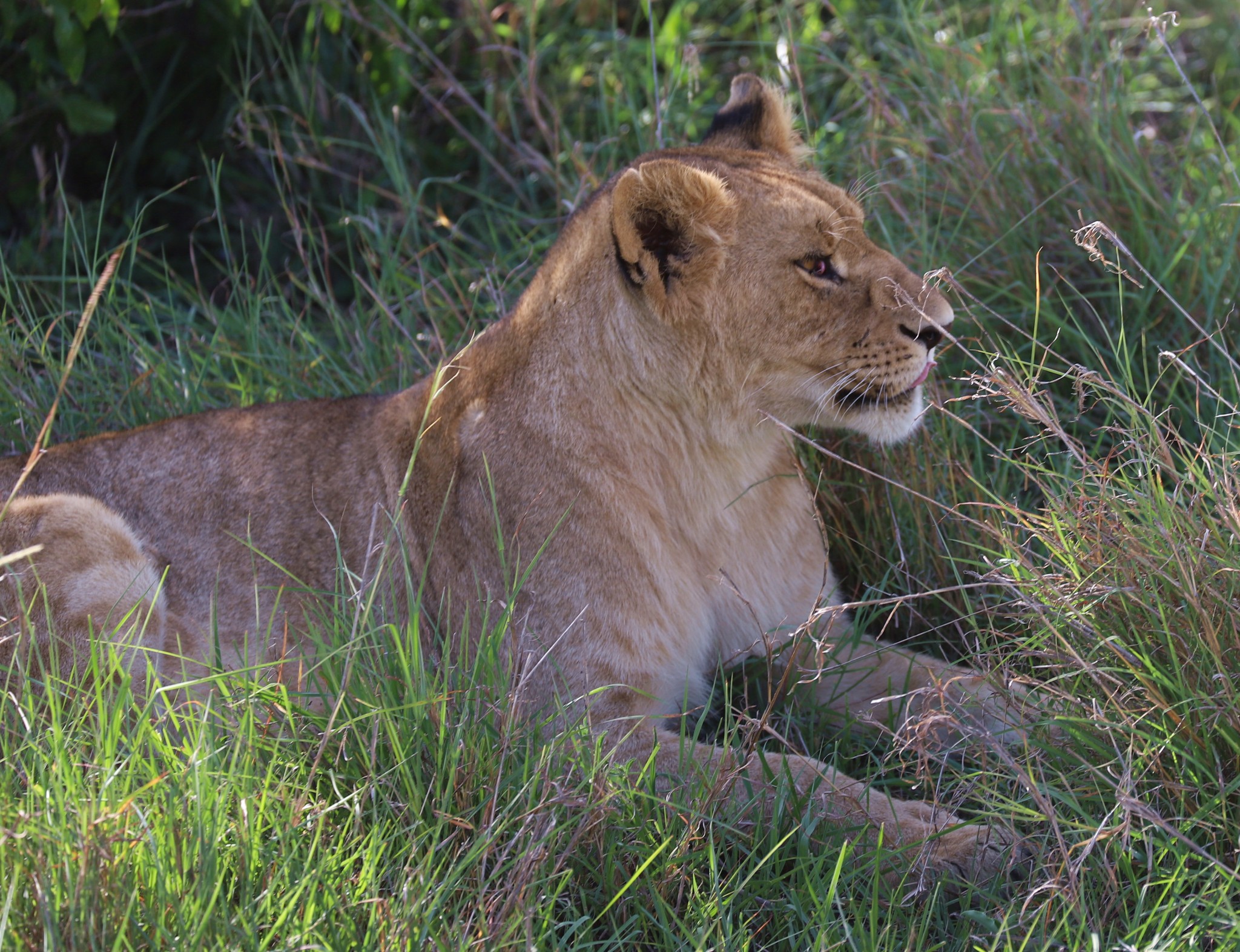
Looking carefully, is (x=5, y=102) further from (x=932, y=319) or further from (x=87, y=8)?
(x=932, y=319)

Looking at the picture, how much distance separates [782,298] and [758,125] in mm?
732

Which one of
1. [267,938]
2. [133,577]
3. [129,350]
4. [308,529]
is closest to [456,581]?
[308,529]

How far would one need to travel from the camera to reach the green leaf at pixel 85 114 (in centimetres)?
496

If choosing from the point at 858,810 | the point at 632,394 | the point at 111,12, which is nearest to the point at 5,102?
the point at 111,12

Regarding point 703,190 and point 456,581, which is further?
point 456,581

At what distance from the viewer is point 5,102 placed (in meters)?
4.70

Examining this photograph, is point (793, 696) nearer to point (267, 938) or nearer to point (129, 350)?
point (267, 938)

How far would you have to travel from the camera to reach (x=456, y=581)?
3.04 m

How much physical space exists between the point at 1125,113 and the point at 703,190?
2.29 m

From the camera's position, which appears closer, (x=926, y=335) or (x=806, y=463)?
(x=926, y=335)

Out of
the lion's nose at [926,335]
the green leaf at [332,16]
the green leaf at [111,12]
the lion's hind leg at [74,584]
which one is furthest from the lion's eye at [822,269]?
the green leaf at [332,16]

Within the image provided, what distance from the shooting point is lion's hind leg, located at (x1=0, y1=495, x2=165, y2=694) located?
2.93m

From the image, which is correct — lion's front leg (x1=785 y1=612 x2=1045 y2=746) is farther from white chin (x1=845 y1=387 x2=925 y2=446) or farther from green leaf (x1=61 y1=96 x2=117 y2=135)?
green leaf (x1=61 y1=96 x2=117 y2=135)

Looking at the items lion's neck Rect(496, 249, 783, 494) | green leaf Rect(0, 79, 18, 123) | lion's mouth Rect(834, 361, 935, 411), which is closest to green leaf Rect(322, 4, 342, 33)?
green leaf Rect(0, 79, 18, 123)
